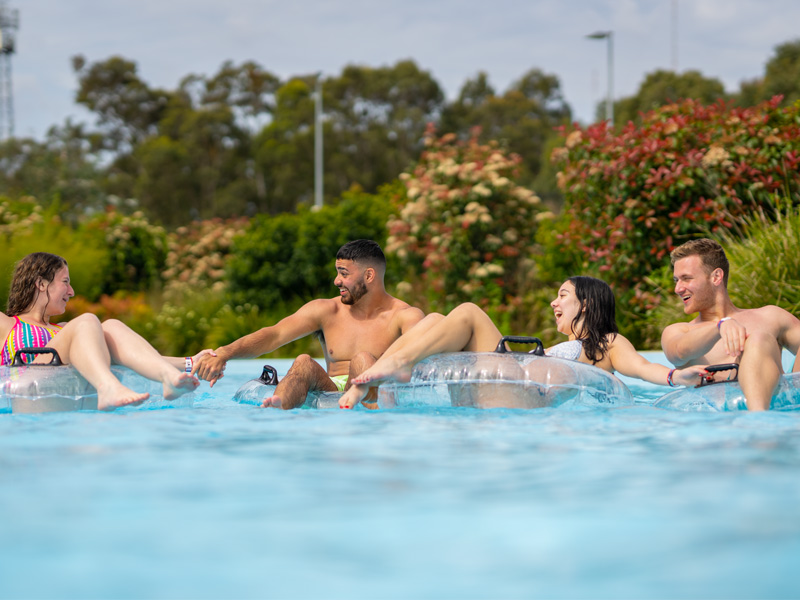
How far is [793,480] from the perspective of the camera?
258 cm

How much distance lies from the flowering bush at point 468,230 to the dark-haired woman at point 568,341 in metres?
6.63

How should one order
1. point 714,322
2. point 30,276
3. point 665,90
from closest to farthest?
point 714,322 < point 30,276 < point 665,90

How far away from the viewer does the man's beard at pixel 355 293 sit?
200 inches

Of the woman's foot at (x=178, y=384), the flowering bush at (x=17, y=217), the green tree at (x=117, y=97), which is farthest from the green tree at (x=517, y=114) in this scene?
the woman's foot at (x=178, y=384)

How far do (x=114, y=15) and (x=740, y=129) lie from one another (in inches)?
1206

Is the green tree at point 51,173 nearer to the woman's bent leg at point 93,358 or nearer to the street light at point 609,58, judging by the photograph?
the street light at point 609,58

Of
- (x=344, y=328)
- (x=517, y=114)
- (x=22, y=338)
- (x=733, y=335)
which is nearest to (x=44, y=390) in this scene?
(x=22, y=338)

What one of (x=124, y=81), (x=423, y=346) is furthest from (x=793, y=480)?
A: (x=124, y=81)

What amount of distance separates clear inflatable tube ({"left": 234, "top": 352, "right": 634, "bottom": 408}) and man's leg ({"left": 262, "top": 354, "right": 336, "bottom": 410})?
480 mm

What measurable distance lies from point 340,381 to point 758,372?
2474mm

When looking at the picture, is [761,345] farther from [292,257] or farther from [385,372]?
[292,257]

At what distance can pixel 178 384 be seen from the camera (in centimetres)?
438

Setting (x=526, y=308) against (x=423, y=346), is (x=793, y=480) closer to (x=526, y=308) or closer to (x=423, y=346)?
(x=423, y=346)

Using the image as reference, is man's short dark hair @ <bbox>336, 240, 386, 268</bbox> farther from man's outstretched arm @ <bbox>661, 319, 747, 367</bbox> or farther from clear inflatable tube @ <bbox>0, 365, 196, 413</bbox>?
man's outstretched arm @ <bbox>661, 319, 747, 367</bbox>
